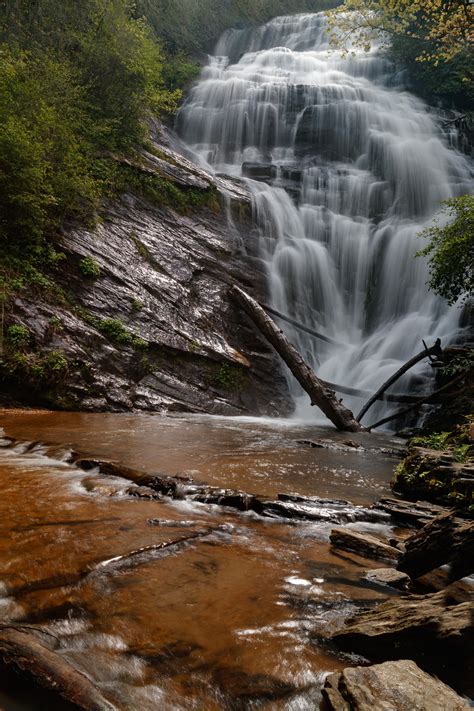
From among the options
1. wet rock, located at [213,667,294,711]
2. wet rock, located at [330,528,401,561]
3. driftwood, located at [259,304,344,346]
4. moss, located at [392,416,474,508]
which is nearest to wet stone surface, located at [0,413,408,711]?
wet rock, located at [213,667,294,711]

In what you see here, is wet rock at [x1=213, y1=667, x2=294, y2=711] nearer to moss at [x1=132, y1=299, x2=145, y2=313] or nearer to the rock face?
the rock face

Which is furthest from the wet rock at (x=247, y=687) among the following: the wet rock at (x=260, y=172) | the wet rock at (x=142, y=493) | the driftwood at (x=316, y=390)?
the wet rock at (x=260, y=172)

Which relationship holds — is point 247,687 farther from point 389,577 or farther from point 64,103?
point 64,103

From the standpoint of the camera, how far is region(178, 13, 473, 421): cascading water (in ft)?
49.9

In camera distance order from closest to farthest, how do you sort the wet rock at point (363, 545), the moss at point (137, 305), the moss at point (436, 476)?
the wet rock at point (363, 545)
the moss at point (436, 476)
the moss at point (137, 305)

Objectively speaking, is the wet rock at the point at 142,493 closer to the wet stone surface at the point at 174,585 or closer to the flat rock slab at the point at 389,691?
the wet stone surface at the point at 174,585

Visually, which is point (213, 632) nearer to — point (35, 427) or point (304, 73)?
point (35, 427)

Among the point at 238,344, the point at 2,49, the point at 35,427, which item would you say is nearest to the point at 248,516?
the point at 35,427

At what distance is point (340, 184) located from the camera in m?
20.0

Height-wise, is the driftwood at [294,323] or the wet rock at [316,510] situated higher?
the driftwood at [294,323]

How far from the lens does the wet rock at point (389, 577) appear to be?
2.58m

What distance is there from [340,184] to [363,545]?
19150mm

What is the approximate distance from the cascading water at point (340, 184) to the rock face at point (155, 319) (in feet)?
5.84

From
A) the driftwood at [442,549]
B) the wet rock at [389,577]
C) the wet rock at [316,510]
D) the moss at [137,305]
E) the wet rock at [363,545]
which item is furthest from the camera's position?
the moss at [137,305]
